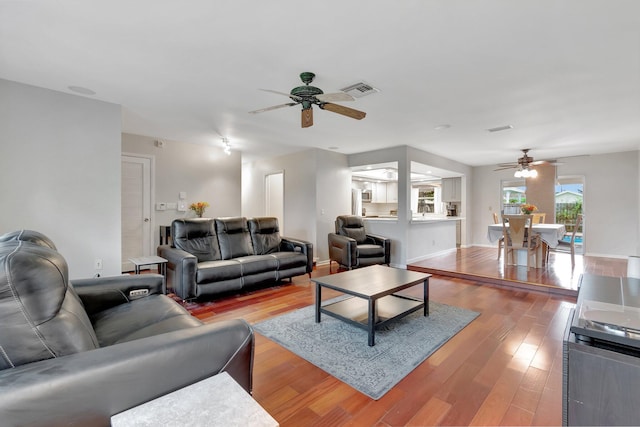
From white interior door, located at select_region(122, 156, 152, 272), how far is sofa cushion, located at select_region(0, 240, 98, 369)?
14.8 ft

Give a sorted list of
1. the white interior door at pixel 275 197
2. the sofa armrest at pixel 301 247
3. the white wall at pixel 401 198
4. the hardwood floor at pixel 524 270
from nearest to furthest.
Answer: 1. the hardwood floor at pixel 524 270
2. the sofa armrest at pixel 301 247
3. the white wall at pixel 401 198
4. the white interior door at pixel 275 197

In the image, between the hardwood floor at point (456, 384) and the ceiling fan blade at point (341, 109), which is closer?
the hardwood floor at point (456, 384)

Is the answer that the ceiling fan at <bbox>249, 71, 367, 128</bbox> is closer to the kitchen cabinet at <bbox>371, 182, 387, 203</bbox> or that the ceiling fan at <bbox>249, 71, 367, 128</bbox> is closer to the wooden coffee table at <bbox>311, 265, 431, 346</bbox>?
the wooden coffee table at <bbox>311, 265, 431, 346</bbox>

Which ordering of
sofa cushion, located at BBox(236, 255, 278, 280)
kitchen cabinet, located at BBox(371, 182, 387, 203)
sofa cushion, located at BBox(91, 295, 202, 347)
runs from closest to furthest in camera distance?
sofa cushion, located at BBox(91, 295, 202, 347) → sofa cushion, located at BBox(236, 255, 278, 280) → kitchen cabinet, located at BBox(371, 182, 387, 203)

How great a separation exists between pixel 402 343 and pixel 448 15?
2.52 m

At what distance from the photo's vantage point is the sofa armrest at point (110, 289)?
2.09m

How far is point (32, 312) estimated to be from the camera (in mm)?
Answer: 1023

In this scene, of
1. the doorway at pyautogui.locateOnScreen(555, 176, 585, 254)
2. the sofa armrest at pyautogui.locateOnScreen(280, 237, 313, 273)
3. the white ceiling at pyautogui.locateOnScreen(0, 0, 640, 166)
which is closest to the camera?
the white ceiling at pyautogui.locateOnScreen(0, 0, 640, 166)

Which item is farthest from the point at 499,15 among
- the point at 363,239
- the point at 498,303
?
the point at 363,239

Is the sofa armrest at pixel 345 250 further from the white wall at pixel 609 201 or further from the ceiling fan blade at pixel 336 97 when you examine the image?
the white wall at pixel 609 201

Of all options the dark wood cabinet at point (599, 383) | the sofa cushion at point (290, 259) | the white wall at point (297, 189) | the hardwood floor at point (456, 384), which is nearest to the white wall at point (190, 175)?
the white wall at point (297, 189)

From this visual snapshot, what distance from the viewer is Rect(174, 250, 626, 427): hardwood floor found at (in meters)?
1.68

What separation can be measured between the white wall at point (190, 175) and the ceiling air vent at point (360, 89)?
13.0 feet

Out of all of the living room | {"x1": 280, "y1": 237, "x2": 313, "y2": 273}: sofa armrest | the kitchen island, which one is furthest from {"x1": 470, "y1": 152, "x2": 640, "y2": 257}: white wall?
{"x1": 280, "y1": 237, "x2": 313, "y2": 273}: sofa armrest
